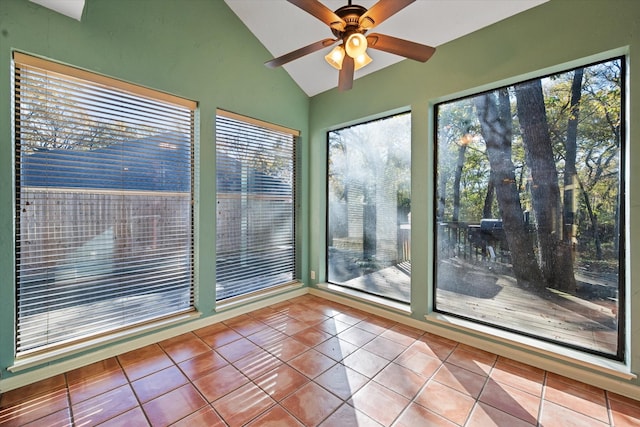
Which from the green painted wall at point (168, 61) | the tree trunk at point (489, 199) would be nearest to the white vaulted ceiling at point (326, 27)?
the green painted wall at point (168, 61)

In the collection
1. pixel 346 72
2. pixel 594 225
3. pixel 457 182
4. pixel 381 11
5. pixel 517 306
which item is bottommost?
pixel 517 306

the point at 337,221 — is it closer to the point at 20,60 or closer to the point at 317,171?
the point at 317,171

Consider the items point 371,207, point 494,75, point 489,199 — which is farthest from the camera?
point 371,207

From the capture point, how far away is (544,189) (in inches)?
90.4

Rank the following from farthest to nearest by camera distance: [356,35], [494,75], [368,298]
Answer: [368,298], [494,75], [356,35]

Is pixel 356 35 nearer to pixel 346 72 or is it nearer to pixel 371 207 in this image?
pixel 346 72

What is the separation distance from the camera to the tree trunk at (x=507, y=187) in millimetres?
2387

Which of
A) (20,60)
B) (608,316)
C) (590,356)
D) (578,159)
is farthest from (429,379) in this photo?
(20,60)

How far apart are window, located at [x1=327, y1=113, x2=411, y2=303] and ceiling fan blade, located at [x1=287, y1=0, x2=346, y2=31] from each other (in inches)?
62.9

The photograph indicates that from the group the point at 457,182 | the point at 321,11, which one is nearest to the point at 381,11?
the point at 321,11

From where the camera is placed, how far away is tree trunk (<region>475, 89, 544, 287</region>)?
239 centimetres

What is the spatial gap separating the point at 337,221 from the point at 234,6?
2718mm

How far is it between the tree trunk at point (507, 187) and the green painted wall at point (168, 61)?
2260mm

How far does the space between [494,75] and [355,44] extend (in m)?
1.43
